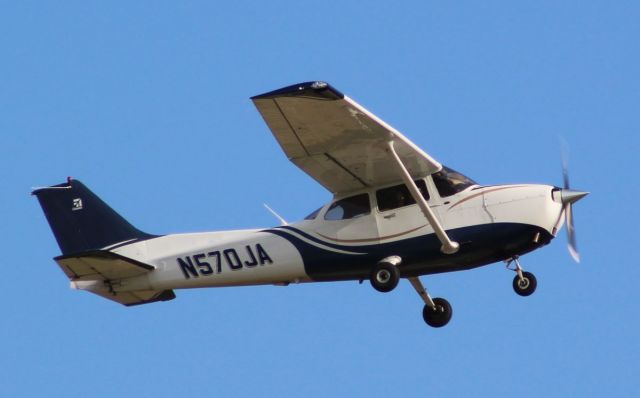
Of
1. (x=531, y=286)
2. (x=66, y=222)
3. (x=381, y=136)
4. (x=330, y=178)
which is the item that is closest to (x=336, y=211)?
(x=330, y=178)

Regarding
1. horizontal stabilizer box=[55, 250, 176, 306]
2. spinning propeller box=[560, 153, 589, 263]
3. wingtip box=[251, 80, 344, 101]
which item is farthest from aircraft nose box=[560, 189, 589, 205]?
horizontal stabilizer box=[55, 250, 176, 306]

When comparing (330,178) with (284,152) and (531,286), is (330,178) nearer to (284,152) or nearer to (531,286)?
(284,152)

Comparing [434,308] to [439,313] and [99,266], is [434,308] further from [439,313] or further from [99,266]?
[99,266]

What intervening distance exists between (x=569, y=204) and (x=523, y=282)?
120 centimetres

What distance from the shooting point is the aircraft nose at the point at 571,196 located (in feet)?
50.8

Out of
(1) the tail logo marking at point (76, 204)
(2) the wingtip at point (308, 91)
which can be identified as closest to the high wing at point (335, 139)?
(2) the wingtip at point (308, 91)

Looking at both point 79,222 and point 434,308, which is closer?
point 434,308

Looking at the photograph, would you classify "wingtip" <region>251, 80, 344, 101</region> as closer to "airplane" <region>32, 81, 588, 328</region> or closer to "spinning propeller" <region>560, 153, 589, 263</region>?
"airplane" <region>32, 81, 588, 328</region>

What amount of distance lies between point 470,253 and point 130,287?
5.09 metres

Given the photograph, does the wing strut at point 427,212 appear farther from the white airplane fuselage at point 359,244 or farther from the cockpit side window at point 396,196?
the cockpit side window at point 396,196

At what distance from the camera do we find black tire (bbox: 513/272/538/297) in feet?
51.4

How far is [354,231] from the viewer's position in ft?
52.8

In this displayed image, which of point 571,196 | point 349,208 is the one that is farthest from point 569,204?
point 349,208

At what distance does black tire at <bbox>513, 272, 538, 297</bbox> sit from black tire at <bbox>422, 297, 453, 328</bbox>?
1756 mm
